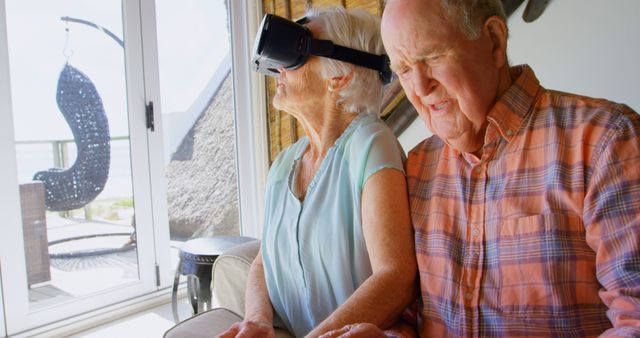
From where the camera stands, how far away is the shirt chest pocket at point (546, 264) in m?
0.79

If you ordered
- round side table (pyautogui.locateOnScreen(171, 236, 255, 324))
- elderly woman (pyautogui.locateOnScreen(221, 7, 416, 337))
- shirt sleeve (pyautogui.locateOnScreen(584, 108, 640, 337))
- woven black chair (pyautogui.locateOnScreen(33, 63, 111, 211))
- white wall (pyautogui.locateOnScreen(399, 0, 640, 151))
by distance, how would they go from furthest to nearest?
woven black chair (pyautogui.locateOnScreen(33, 63, 111, 211)) < round side table (pyautogui.locateOnScreen(171, 236, 255, 324)) < white wall (pyautogui.locateOnScreen(399, 0, 640, 151)) < elderly woman (pyautogui.locateOnScreen(221, 7, 416, 337)) < shirt sleeve (pyautogui.locateOnScreen(584, 108, 640, 337))

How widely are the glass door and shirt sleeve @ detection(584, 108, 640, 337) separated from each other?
250 cm

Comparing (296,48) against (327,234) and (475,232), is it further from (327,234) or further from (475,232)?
(475,232)

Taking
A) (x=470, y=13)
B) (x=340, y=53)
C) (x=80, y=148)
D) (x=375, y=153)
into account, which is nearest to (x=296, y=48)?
(x=340, y=53)

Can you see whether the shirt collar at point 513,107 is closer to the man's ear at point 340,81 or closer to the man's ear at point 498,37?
the man's ear at point 498,37

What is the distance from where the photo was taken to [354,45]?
48.7 inches

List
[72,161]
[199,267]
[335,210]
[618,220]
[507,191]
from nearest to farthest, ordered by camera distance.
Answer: [618,220]
[507,191]
[335,210]
[199,267]
[72,161]

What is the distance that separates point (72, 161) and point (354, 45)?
81.6 inches

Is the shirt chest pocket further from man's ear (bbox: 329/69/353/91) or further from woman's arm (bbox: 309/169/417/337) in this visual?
man's ear (bbox: 329/69/353/91)

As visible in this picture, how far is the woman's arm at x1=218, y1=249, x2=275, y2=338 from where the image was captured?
1.01 meters

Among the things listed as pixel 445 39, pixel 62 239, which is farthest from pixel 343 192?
pixel 62 239

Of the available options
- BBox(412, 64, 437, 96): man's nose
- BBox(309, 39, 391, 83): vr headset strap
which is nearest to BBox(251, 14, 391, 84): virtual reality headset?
BBox(309, 39, 391, 83): vr headset strap

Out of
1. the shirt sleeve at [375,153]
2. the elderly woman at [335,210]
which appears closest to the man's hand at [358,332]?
the elderly woman at [335,210]

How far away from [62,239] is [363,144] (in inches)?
88.3
